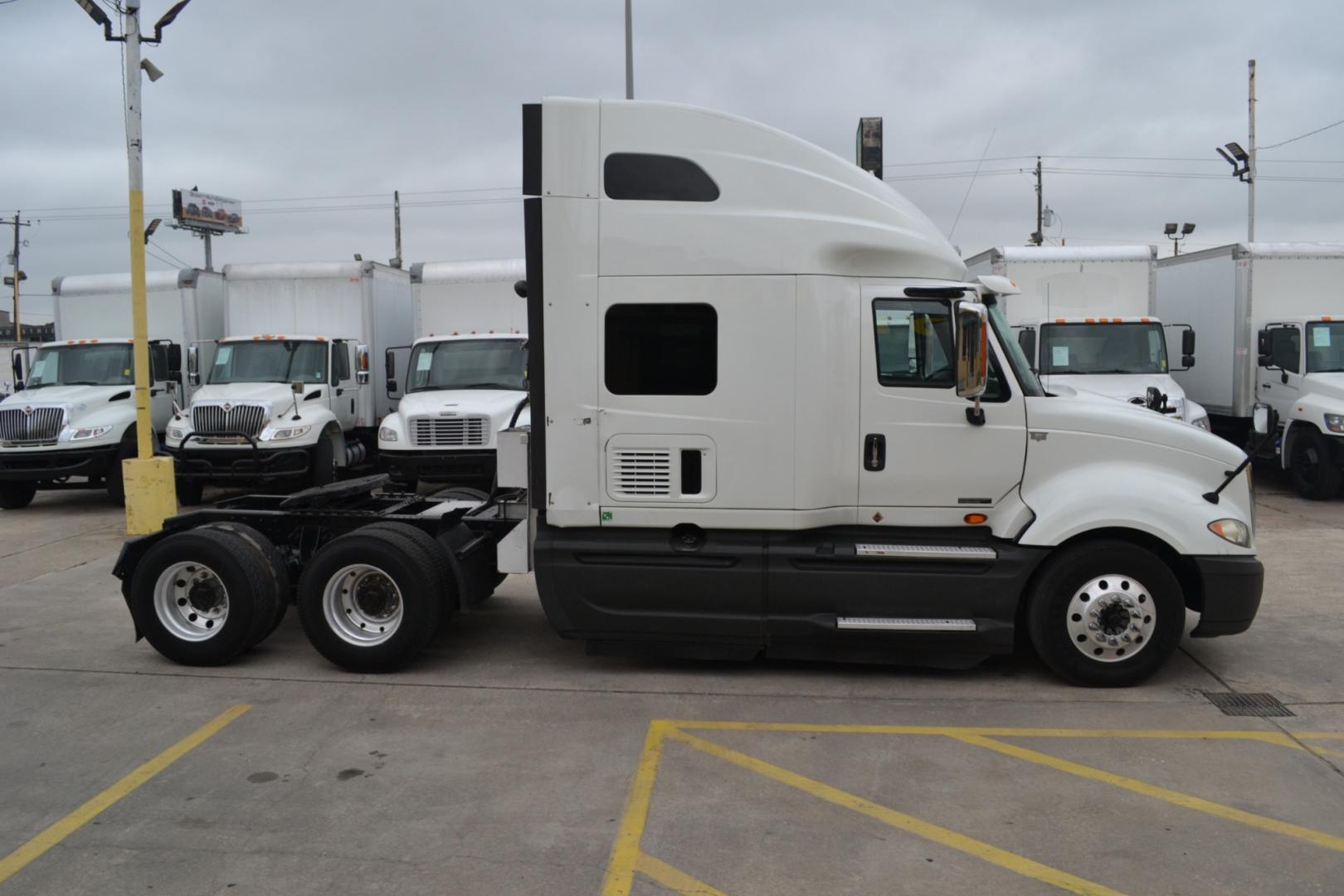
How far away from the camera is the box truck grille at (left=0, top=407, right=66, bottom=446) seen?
1393 centimetres

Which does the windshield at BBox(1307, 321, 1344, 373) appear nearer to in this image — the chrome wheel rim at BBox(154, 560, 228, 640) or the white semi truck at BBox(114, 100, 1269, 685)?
the white semi truck at BBox(114, 100, 1269, 685)

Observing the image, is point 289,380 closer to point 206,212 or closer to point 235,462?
point 235,462

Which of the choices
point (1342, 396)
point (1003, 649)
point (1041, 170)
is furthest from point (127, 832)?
point (1041, 170)

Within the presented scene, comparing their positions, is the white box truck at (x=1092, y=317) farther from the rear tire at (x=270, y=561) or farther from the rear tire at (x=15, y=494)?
the rear tire at (x=15, y=494)

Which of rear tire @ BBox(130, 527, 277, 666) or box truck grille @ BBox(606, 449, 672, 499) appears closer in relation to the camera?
box truck grille @ BBox(606, 449, 672, 499)

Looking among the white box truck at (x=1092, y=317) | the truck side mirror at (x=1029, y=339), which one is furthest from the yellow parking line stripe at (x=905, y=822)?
the truck side mirror at (x=1029, y=339)

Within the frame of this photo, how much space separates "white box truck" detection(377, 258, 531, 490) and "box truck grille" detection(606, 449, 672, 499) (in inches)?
237

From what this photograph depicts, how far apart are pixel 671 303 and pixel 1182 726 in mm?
3646

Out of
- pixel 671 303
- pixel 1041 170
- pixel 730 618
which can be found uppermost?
pixel 1041 170

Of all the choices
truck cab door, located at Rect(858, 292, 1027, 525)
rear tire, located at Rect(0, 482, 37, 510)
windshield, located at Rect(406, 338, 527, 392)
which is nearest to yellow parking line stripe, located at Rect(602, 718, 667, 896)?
truck cab door, located at Rect(858, 292, 1027, 525)

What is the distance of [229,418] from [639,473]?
9467mm

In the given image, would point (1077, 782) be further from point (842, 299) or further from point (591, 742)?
point (842, 299)

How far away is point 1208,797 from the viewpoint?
15.1ft

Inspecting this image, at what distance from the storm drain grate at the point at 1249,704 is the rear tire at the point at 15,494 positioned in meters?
15.2
